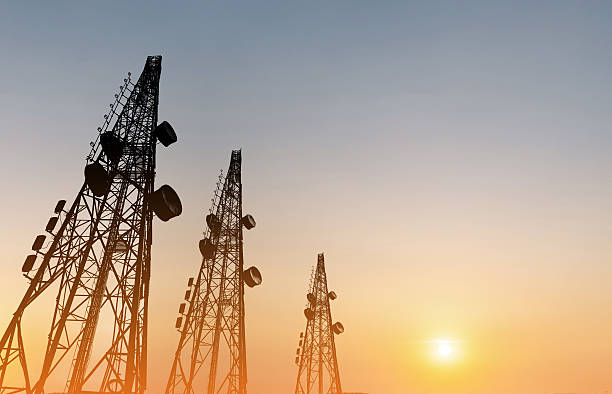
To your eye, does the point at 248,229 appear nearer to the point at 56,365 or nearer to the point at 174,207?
the point at 174,207

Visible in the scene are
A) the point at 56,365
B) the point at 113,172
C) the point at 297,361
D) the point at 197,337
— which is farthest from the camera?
the point at 297,361

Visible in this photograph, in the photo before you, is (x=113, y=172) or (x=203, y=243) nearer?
(x=113, y=172)

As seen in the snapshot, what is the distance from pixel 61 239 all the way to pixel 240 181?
89.7 ft

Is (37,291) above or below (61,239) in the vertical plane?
below

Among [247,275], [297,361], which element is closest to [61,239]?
[247,275]

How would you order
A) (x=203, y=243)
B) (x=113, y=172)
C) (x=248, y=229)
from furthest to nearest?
(x=248, y=229)
(x=203, y=243)
(x=113, y=172)

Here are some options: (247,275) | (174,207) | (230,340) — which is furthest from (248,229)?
(174,207)

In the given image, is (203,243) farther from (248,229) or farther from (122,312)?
(122,312)

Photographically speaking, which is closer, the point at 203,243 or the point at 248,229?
the point at 203,243

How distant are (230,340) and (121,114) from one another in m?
27.6

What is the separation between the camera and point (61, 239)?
34.4 meters

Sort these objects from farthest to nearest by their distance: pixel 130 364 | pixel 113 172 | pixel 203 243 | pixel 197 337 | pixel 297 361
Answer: pixel 297 361 < pixel 203 243 < pixel 197 337 < pixel 113 172 < pixel 130 364

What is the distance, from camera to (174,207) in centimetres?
3647

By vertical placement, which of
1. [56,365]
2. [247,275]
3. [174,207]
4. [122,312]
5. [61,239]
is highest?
[247,275]
